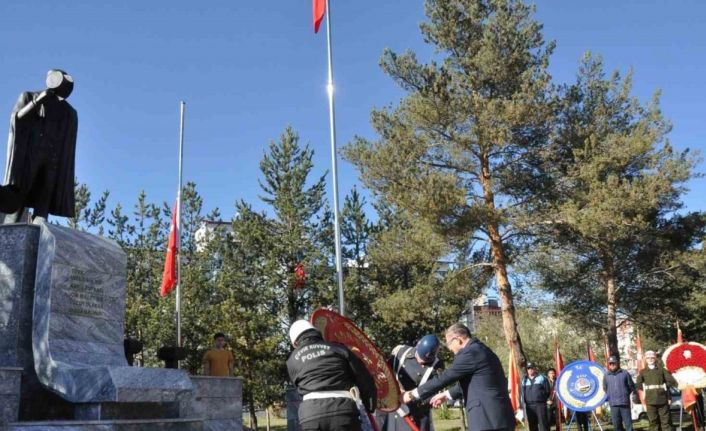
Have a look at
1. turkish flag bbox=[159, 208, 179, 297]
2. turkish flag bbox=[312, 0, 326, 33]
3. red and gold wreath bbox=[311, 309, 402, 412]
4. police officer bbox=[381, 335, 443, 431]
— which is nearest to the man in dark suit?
red and gold wreath bbox=[311, 309, 402, 412]

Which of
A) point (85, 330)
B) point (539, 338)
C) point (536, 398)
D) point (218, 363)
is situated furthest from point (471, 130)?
point (539, 338)

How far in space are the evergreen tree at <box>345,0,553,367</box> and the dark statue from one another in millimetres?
13391

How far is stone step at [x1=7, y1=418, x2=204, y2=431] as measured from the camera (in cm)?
567

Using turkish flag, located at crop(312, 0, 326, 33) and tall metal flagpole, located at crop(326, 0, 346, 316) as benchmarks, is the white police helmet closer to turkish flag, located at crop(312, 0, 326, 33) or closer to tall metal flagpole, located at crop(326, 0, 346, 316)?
tall metal flagpole, located at crop(326, 0, 346, 316)

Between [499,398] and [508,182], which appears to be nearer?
[499,398]

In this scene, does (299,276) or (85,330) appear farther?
(299,276)

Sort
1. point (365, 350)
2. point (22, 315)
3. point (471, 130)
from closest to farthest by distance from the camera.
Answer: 1. point (22, 315)
2. point (365, 350)
3. point (471, 130)

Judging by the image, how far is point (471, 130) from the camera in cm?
2147

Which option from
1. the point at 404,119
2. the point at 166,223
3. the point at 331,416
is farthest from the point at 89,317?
the point at 166,223

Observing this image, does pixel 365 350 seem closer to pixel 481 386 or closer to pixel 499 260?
pixel 481 386

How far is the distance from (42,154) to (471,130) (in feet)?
50.1

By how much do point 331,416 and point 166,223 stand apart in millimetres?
32609

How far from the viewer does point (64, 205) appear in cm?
858

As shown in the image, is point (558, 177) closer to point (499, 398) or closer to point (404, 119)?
point (404, 119)
